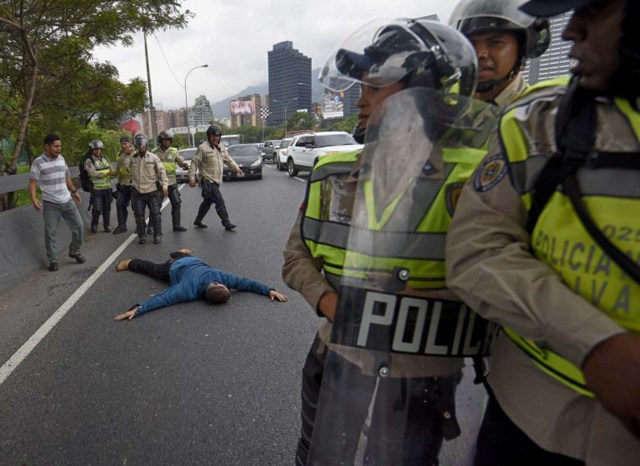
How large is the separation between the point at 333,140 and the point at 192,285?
14061 mm

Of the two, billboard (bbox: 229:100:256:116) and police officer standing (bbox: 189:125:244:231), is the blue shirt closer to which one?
police officer standing (bbox: 189:125:244:231)

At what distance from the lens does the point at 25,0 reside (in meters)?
7.68

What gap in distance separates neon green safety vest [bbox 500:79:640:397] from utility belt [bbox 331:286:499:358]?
0.76 feet

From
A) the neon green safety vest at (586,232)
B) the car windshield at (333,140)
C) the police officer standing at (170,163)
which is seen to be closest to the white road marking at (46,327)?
the police officer standing at (170,163)

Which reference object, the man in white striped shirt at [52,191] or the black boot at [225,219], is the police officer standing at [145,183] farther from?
the man in white striped shirt at [52,191]

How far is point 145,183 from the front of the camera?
8125 millimetres

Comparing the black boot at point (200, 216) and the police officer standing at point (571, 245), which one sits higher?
the police officer standing at point (571, 245)

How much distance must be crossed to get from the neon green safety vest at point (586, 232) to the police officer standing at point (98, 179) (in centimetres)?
893

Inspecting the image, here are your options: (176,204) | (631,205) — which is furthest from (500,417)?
(176,204)

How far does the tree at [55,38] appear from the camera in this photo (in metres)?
8.05

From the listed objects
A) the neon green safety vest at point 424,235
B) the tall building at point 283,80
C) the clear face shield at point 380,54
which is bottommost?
the neon green safety vest at point 424,235

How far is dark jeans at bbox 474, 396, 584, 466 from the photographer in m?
1.00

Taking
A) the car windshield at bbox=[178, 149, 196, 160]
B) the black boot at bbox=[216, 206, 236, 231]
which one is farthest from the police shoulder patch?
the car windshield at bbox=[178, 149, 196, 160]

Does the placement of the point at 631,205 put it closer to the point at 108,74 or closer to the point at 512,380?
the point at 512,380
